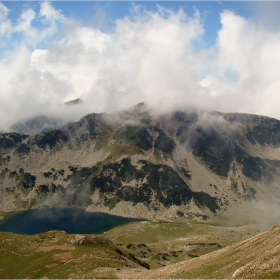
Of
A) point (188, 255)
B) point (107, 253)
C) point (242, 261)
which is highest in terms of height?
point (242, 261)

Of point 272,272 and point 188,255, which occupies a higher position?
point 272,272

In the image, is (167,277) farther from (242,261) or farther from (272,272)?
(272,272)

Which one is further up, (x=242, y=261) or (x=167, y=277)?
(x=242, y=261)

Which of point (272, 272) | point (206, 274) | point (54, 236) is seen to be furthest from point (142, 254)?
point (272, 272)

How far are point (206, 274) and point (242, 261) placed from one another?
7.52 meters

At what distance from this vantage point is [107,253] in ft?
333

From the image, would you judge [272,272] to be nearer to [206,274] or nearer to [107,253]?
[206,274]

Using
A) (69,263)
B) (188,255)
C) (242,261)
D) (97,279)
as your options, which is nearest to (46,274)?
(69,263)

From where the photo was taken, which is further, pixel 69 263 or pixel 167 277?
pixel 69 263

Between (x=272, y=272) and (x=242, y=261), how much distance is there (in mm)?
11547

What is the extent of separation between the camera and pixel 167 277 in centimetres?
5941

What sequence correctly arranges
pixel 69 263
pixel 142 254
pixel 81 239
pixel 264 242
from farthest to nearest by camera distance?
pixel 142 254 → pixel 81 239 → pixel 69 263 → pixel 264 242

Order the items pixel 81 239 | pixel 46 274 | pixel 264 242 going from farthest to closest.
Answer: pixel 81 239, pixel 46 274, pixel 264 242

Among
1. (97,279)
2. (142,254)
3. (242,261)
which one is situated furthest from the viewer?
(142,254)
